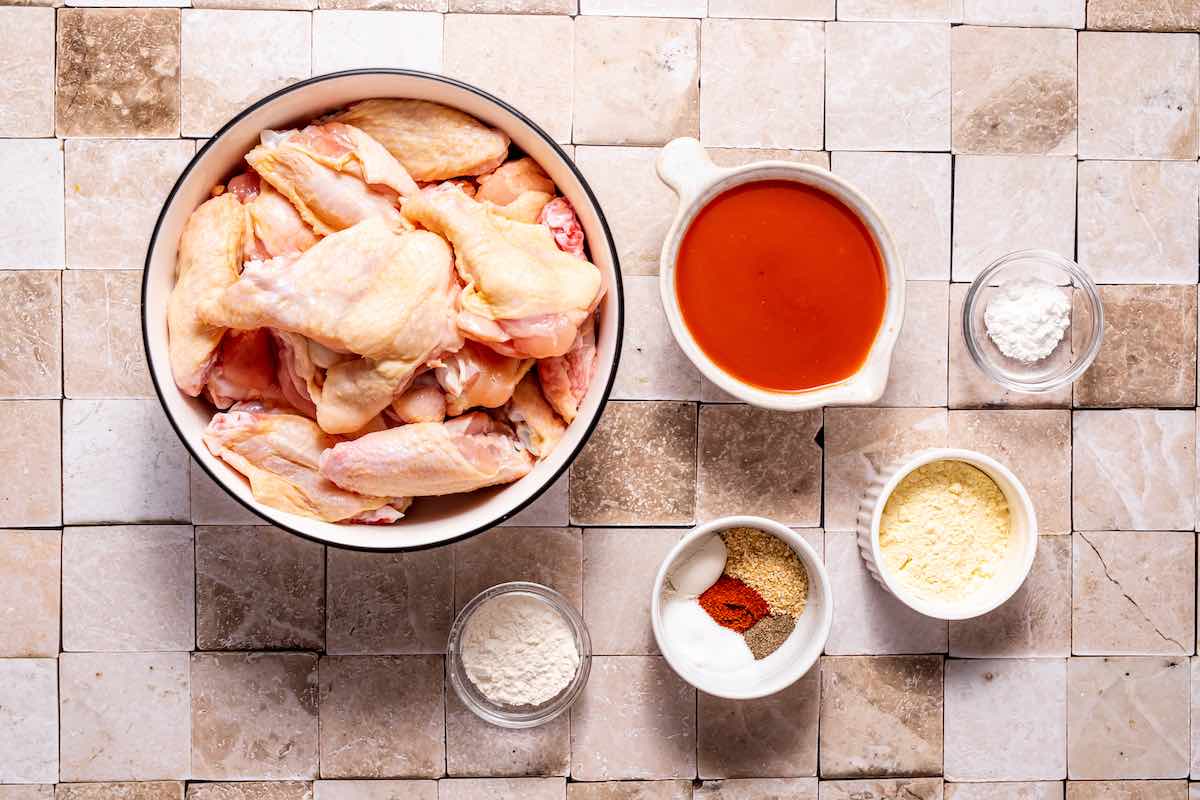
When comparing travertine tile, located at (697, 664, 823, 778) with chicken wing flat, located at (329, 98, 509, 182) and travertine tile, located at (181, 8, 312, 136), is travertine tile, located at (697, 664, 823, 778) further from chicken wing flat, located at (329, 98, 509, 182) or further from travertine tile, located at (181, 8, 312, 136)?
travertine tile, located at (181, 8, 312, 136)

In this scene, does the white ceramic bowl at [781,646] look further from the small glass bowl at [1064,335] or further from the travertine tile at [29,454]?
the travertine tile at [29,454]

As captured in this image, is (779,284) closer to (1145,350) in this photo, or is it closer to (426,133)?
(426,133)

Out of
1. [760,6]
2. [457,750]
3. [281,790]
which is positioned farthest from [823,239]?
[281,790]

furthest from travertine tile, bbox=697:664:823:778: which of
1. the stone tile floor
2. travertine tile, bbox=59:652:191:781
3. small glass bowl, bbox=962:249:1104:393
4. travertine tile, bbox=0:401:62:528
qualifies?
travertine tile, bbox=0:401:62:528

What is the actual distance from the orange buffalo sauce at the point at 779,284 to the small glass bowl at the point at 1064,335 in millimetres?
216

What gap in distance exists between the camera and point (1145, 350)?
141 centimetres

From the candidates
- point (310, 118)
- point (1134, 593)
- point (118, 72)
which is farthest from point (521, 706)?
point (118, 72)

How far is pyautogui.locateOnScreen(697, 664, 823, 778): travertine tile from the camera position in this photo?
1394 millimetres

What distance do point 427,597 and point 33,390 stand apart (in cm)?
61

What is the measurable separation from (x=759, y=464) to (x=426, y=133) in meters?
0.63

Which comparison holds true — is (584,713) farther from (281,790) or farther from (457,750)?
(281,790)

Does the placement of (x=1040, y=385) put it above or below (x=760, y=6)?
below

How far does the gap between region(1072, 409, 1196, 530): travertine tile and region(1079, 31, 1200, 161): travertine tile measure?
1.26 ft

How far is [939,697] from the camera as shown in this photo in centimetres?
141
